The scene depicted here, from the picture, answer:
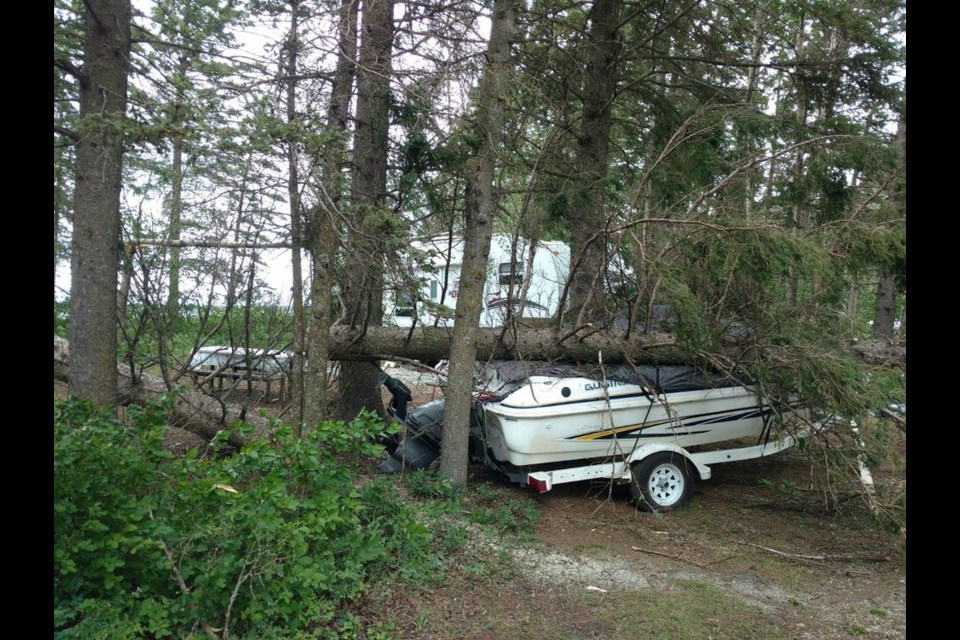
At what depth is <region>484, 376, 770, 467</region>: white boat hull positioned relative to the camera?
640 cm

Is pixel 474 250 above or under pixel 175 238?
under

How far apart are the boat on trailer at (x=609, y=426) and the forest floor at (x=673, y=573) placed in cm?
37

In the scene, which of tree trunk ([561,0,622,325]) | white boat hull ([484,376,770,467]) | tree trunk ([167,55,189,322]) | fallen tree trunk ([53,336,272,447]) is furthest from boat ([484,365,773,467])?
tree trunk ([167,55,189,322])

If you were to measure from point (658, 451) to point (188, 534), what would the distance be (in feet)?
16.3

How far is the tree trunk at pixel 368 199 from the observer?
19.0 ft

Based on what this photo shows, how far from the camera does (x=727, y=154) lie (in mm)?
8750

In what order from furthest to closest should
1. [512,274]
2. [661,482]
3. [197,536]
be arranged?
[512,274] → [661,482] → [197,536]

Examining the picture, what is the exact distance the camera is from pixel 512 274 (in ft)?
24.2

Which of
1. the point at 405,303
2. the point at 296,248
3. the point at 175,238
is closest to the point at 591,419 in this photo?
the point at 405,303

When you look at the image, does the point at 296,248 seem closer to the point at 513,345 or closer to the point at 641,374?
the point at 513,345

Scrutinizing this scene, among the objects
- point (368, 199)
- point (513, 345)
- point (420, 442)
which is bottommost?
point (420, 442)

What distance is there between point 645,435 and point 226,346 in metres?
5.70

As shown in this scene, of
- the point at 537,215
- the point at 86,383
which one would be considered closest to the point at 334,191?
the point at 86,383

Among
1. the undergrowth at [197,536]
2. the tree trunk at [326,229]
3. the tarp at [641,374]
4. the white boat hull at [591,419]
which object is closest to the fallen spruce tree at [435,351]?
the tarp at [641,374]
